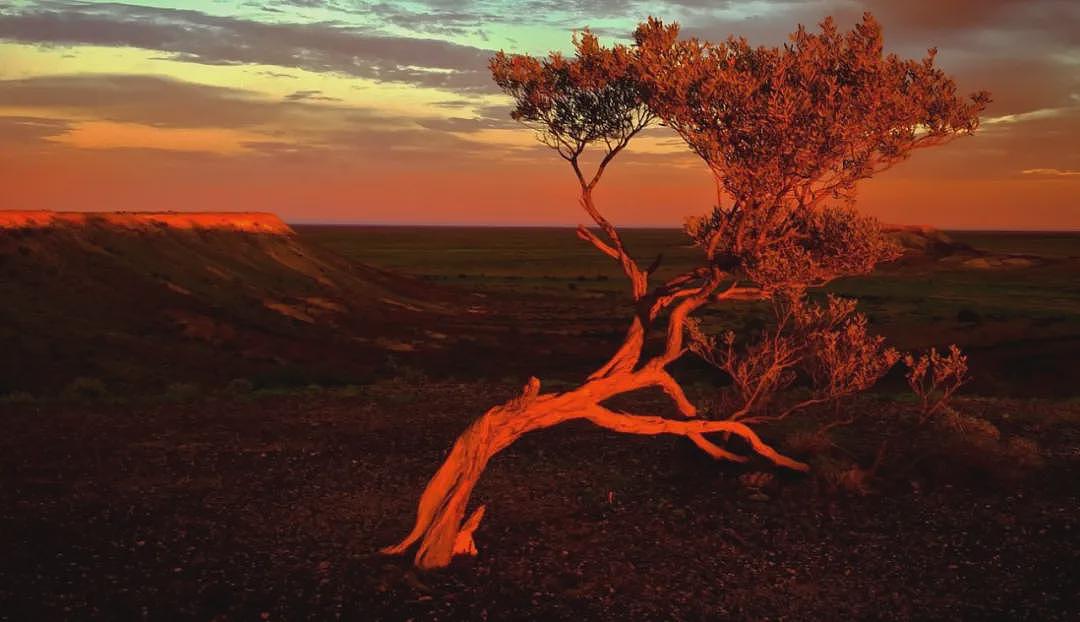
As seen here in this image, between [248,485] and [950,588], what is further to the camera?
[248,485]

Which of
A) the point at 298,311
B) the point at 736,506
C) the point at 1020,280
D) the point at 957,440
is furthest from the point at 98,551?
the point at 1020,280

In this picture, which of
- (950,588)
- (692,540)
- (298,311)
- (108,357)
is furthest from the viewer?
(298,311)

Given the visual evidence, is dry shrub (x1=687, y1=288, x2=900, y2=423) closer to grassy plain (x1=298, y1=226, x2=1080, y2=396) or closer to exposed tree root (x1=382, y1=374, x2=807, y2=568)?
grassy plain (x1=298, y1=226, x2=1080, y2=396)

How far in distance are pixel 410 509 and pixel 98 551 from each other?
15.4 feet

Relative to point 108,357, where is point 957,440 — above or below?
above

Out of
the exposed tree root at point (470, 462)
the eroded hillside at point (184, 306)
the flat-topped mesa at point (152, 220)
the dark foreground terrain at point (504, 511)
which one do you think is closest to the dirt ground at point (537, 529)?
the dark foreground terrain at point (504, 511)

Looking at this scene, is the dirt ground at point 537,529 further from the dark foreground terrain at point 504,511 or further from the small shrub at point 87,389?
the small shrub at point 87,389

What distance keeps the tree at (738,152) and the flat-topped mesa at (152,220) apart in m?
45.6

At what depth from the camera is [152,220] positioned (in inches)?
2318

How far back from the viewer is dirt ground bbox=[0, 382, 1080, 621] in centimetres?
1032

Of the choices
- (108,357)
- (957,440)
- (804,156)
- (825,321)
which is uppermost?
(804,156)

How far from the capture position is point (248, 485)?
599 inches

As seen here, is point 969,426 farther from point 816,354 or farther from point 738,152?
point 738,152

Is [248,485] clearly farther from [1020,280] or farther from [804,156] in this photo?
[1020,280]
